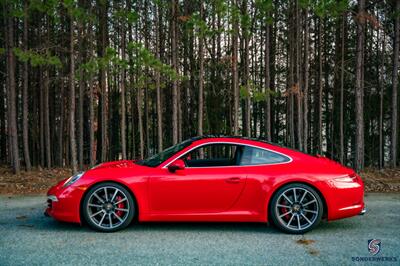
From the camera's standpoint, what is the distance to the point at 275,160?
592 centimetres

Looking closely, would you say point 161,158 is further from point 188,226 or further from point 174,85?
point 174,85

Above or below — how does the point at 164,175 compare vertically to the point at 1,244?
above

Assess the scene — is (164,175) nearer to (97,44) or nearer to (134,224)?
(134,224)

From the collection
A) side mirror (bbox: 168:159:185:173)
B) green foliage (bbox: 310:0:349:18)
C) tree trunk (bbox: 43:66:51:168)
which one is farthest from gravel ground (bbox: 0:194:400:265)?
tree trunk (bbox: 43:66:51:168)

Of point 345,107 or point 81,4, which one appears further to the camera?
point 345,107

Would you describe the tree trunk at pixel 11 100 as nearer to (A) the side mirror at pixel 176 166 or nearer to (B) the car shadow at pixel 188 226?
(B) the car shadow at pixel 188 226

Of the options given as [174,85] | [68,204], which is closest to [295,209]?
[68,204]

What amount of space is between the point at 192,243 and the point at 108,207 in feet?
4.41

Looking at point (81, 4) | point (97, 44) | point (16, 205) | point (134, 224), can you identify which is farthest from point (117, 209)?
point (97, 44)

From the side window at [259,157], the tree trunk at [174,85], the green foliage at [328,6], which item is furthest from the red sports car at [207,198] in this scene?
the tree trunk at [174,85]

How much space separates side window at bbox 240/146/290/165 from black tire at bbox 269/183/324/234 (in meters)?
0.42

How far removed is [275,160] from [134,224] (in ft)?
7.51

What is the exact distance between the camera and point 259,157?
233 inches

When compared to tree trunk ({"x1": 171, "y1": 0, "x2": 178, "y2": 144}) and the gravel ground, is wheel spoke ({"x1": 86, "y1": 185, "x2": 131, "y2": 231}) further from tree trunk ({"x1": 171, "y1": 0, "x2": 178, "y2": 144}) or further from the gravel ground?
tree trunk ({"x1": 171, "y1": 0, "x2": 178, "y2": 144})
